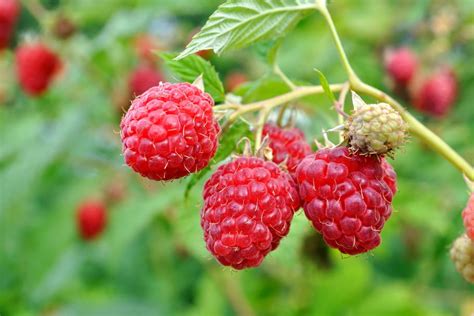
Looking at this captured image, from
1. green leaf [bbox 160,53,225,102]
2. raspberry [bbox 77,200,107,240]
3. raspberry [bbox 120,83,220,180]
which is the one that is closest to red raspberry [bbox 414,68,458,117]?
raspberry [bbox 77,200,107,240]

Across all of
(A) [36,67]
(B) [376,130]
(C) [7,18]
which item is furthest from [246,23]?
(C) [7,18]

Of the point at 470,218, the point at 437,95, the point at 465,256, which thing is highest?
the point at 470,218

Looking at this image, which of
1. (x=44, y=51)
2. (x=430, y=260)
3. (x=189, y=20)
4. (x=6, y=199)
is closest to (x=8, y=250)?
(x=6, y=199)

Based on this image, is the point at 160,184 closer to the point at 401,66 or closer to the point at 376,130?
the point at 401,66

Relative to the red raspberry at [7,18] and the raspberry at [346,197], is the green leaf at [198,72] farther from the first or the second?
the red raspberry at [7,18]

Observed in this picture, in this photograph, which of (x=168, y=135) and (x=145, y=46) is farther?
(x=145, y=46)

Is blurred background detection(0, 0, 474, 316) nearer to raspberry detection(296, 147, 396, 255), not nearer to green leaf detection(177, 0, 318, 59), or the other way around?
green leaf detection(177, 0, 318, 59)
